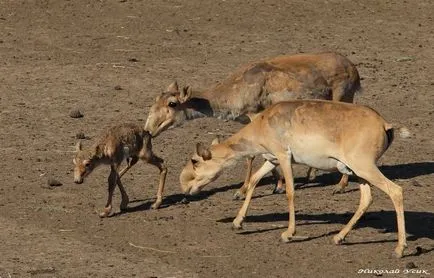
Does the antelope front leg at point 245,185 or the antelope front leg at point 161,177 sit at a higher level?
the antelope front leg at point 161,177

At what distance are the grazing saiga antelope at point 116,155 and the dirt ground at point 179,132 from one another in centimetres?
29

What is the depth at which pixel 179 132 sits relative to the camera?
1914cm

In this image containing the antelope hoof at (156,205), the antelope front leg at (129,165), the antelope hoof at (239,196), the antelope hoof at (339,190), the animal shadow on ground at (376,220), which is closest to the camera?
the animal shadow on ground at (376,220)

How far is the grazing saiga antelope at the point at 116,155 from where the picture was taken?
15320mm

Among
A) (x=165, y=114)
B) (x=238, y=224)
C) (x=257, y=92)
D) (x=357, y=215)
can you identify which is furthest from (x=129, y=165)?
(x=357, y=215)

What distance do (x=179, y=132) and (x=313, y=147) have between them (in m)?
5.01

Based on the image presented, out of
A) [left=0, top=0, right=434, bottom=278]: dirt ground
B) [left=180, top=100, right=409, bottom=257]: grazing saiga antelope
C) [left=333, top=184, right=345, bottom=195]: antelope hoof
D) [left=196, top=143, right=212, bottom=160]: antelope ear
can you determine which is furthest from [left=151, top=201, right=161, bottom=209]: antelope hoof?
[left=333, top=184, right=345, bottom=195]: antelope hoof

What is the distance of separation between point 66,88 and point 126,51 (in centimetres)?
240

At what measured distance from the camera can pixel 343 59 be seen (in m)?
17.7

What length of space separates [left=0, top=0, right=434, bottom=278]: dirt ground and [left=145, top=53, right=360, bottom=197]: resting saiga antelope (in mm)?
758

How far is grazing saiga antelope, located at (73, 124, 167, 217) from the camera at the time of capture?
15.3 m

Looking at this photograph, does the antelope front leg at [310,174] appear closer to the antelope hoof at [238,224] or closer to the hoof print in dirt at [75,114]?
the antelope hoof at [238,224]

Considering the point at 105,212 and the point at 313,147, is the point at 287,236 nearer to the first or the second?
the point at 313,147

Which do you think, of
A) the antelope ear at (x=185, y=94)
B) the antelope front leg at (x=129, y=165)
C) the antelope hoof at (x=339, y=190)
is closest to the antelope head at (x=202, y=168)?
the antelope front leg at (x=129, y=165)
